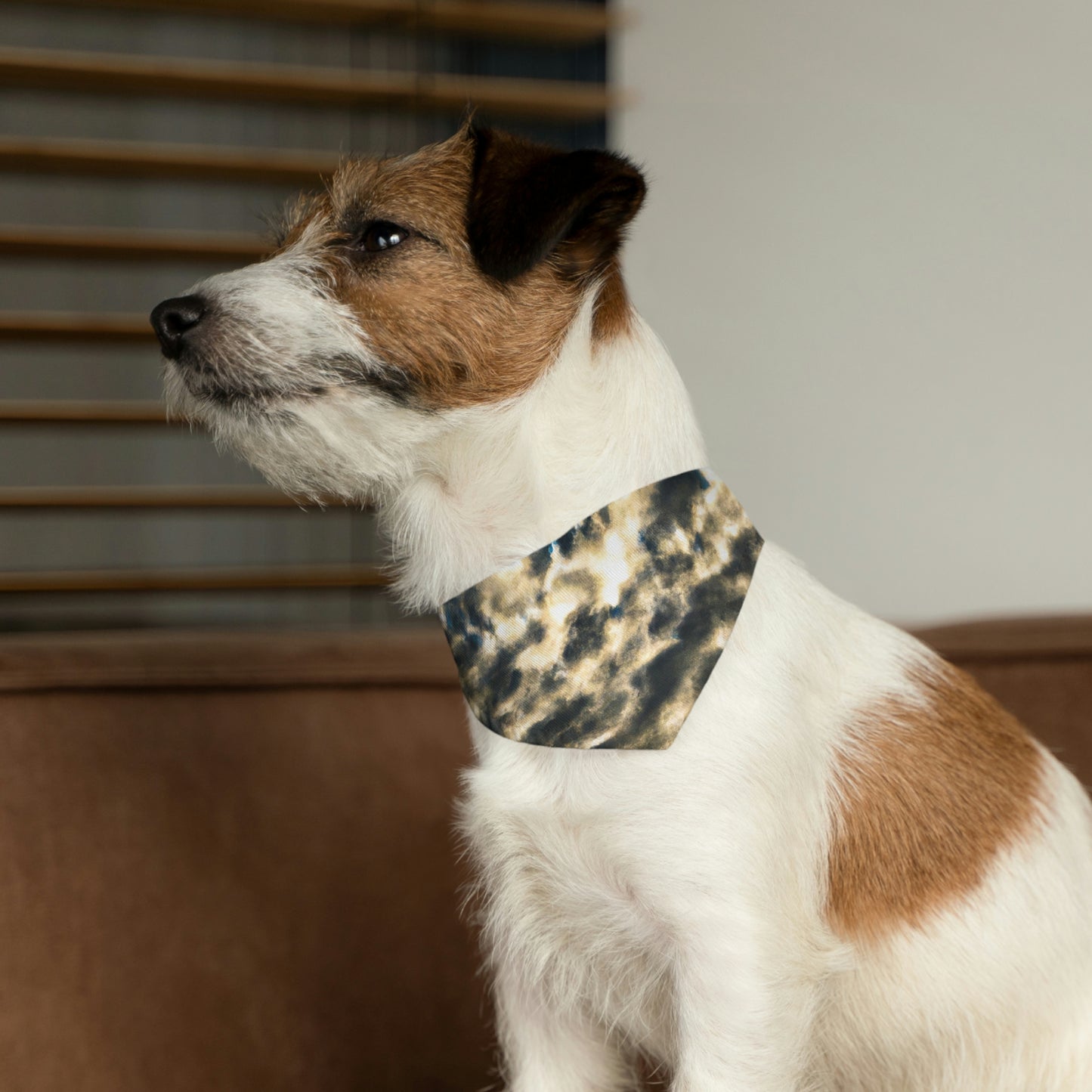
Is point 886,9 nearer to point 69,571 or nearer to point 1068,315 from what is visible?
point 1068,315

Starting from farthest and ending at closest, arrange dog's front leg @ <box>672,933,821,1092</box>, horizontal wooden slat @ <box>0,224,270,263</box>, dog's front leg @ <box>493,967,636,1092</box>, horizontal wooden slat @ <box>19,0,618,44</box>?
horizontal wooden slat @ <box>0,224,270,263</box> → horizontal wooden slat @ <box>19,0,618,44</box> → dog's front leg @ <box>493,967,636,1092</box> → dog's front leg @ <box>672,933,821,1092</box>

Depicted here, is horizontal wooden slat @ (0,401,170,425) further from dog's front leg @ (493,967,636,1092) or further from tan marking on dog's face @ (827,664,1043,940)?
tan marking on dog's face @ (827,664,1043,940)

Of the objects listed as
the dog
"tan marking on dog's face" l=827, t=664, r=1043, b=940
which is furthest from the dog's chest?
"tan marking on dog's face" l=827, t=664, r=1043, b=940

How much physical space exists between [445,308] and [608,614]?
11.7 inches

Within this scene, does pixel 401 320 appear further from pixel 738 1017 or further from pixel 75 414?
pixel 75 414

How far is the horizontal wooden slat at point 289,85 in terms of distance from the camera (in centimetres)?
327

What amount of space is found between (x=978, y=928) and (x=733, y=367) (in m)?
1.75

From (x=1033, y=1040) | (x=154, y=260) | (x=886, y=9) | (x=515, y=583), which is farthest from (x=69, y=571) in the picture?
(x=1033, y=1040)

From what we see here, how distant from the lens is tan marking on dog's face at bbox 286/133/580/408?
39.7 inches

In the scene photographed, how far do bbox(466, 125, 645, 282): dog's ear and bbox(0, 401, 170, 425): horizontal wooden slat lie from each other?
2.63 metres

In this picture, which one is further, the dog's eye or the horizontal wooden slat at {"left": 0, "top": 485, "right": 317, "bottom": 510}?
the horizontal wooden slat at {"left": 0, "top": 485, "right": 317, "bottom": 510}

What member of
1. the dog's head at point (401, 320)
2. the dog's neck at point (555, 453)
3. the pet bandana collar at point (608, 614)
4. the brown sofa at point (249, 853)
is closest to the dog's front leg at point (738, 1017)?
the pet bandana collar at point (608, 614)

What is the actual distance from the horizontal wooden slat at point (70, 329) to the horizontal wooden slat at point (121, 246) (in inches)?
7.3

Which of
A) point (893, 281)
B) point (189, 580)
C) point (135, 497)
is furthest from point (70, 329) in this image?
point (893, 281)
